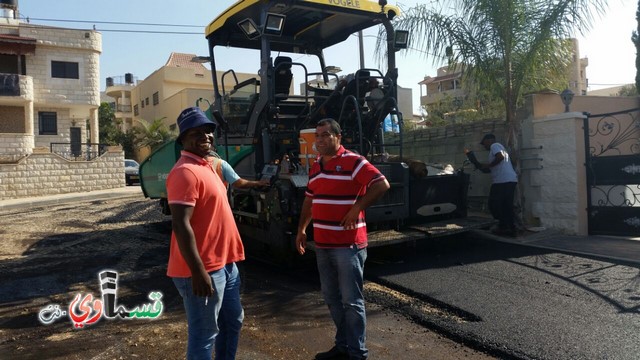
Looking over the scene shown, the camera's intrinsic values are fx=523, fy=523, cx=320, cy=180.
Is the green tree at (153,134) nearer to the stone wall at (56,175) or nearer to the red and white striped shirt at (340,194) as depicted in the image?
the stone wall at (56,175)

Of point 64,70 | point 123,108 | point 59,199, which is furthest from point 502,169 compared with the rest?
point 123,108

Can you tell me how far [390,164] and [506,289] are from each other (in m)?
2.06

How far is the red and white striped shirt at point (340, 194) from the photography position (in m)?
3.54

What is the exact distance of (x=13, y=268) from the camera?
7.01 metres

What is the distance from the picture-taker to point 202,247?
2824mm

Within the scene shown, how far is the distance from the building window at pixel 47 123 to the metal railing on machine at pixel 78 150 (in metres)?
4.27

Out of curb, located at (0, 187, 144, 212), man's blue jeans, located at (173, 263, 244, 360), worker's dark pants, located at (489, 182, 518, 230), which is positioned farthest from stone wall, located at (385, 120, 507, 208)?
curb, located at (0, 187, 144, 212)

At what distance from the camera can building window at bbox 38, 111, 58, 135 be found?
85.1 feet

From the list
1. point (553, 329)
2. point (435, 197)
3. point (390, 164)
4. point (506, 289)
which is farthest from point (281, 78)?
point (553, 329)

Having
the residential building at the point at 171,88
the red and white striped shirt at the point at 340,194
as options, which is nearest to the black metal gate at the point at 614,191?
the red and white striped shirt at the point at 340,194

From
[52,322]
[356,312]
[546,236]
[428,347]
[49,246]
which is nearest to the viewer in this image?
[356,312]

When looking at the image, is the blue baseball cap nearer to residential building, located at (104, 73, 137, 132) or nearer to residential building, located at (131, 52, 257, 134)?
residential building, located at (131, 52, 257, 134)

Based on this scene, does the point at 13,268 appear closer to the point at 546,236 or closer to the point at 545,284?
the point at 545,284

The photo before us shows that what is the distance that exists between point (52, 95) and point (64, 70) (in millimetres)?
1398
